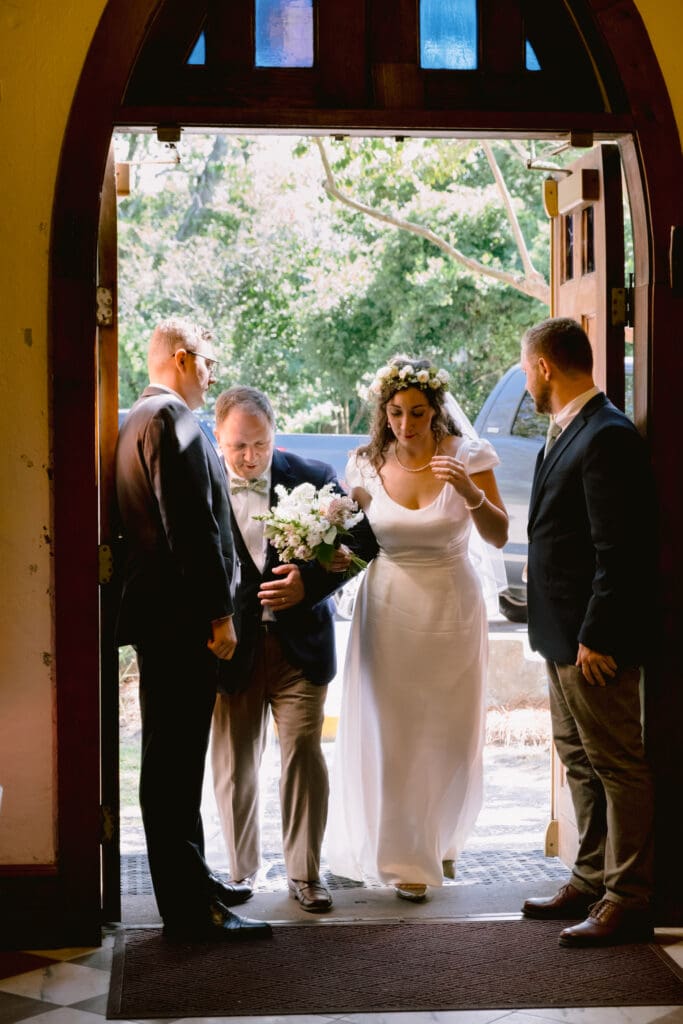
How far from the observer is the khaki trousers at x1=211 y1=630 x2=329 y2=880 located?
172 inches

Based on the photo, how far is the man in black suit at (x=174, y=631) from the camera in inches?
152

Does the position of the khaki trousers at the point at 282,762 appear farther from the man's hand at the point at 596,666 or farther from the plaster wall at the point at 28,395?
the man's hand at the point at 596,666

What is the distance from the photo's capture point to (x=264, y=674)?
14.5ft

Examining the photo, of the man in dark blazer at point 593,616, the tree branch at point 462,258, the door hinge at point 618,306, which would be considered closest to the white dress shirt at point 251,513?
the man in dark blazer at point 593,616

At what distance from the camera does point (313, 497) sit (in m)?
4.34

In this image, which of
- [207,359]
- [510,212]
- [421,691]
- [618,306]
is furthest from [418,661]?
[510,212]

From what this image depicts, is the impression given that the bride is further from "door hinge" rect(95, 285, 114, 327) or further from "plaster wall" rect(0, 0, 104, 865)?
"plaster wall" rect(0, 0, 104, 865)

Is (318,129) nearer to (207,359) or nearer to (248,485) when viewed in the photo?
(207,359)

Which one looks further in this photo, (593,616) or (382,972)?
(593,616)

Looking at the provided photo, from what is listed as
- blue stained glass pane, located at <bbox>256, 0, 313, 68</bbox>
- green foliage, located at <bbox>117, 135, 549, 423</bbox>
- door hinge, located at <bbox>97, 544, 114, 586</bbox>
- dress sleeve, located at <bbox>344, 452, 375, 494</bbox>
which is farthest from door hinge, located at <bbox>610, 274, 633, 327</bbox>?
green foliage, located at <bbox>117, 135, 549, 423</bbox>

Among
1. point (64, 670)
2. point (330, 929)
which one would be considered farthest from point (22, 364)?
point (330, 929)

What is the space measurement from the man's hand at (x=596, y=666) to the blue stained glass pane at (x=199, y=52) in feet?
7.58

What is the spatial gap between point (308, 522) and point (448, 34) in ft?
5.73

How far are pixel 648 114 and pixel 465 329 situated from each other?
31.7 feet
